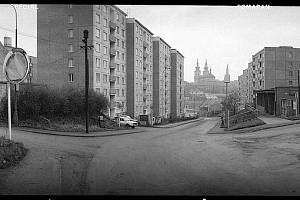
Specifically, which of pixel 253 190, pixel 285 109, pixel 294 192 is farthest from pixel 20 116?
pixel 285 109

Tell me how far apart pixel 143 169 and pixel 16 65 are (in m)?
4.27

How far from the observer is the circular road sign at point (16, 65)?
8242mm

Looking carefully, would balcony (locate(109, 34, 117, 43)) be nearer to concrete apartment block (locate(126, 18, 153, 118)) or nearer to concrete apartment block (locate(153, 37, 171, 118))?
concrete apartment block (locate(126, 18, 153, 118))

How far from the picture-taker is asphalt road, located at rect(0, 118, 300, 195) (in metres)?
6.81

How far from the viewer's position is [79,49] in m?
11.8

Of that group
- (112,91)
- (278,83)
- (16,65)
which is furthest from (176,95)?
(278,83)

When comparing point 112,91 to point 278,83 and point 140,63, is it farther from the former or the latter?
point 278,83

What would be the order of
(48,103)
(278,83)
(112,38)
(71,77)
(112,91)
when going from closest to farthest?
(48,103) < (71,77) < (112,38) < (112,91) < (278,83)

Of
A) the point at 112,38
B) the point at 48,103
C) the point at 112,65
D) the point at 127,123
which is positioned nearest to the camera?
the point at 48,103

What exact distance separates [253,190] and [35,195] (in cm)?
457

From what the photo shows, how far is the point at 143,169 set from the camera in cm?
785

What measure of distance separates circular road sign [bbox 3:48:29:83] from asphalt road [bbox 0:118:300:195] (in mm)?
1981

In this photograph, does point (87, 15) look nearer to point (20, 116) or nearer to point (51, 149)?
point (51, 149)
